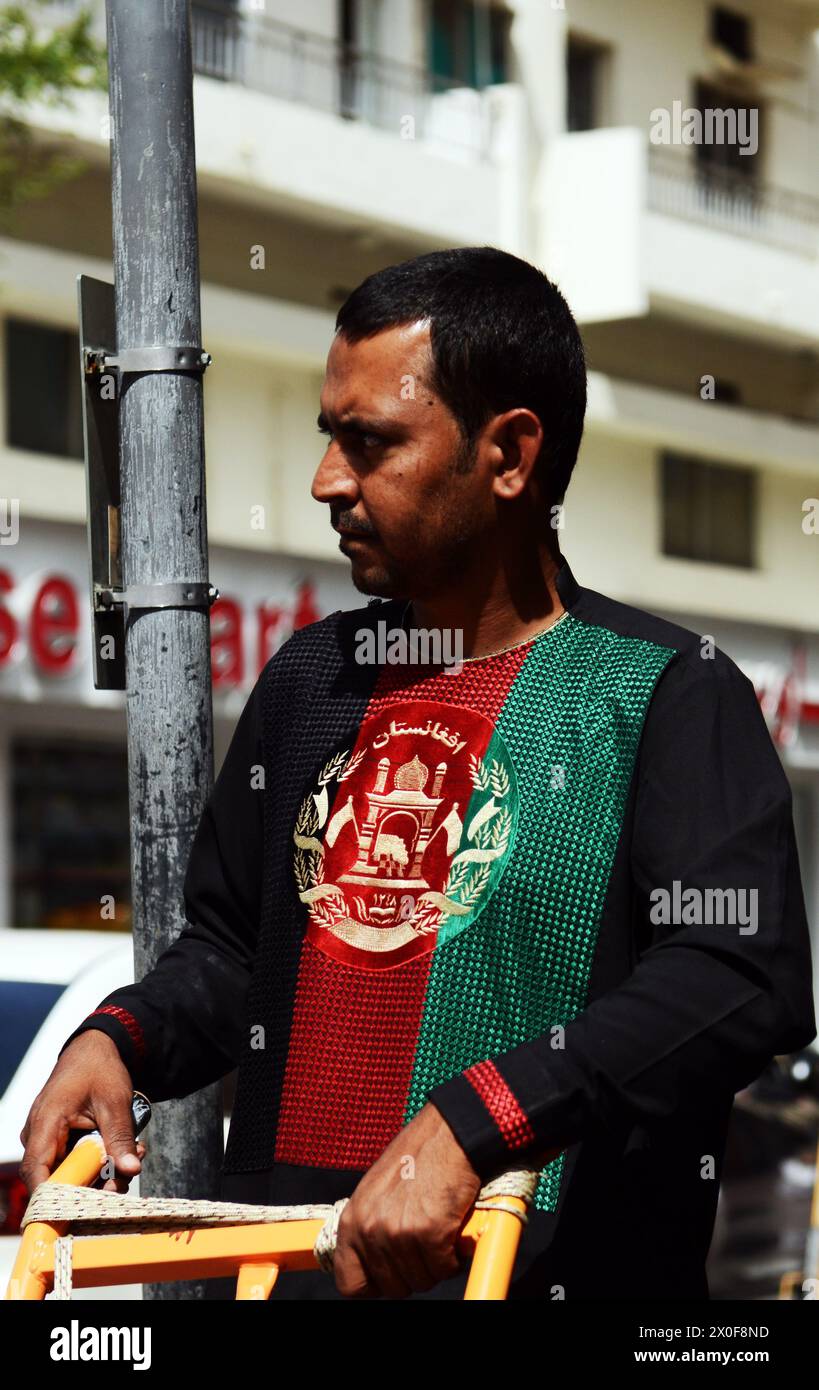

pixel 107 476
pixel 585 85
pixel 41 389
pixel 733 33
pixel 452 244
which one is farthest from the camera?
pixel 733 33

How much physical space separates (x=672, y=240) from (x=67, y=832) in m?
7.74

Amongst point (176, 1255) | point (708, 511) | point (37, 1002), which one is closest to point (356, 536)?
point (176, 1255)

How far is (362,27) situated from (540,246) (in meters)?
2.50

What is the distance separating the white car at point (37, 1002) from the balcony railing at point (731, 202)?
592 inches

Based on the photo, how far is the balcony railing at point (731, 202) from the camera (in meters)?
20.5

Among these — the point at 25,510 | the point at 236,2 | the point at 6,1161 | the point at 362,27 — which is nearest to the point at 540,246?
the point at 362,27

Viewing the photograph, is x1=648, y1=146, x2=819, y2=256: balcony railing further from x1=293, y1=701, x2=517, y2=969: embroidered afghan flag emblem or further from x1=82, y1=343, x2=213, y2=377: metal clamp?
x1=293, y1=701, x2=517, y2=969: embroidered afghan flag emblem

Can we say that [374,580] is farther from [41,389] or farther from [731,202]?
[731,202]

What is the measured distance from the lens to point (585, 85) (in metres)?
20.6

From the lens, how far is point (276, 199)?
16.5 m

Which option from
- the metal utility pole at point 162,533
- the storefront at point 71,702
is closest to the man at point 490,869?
the metal utility pole at point 162,533

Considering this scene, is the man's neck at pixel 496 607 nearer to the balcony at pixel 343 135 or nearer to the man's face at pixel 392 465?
the man's face at pixel 392 465

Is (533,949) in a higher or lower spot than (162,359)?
lower

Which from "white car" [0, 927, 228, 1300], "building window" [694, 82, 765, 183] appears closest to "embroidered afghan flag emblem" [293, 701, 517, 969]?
"white car" [0, 927, 228, 1300]
